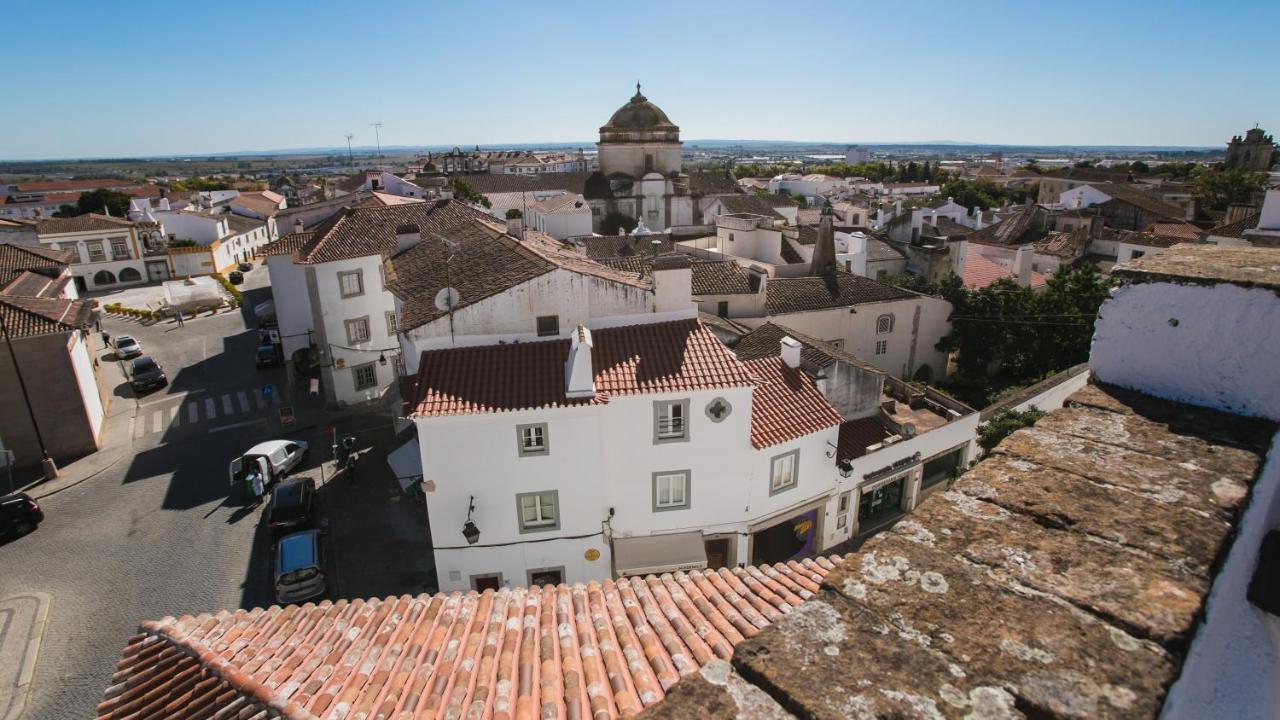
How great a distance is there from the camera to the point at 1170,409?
16.1 feet

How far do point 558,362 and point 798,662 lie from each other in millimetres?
15814

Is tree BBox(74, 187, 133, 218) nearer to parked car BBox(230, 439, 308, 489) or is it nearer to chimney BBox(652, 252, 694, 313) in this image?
parked car BBox(230, 439, 308, 489)

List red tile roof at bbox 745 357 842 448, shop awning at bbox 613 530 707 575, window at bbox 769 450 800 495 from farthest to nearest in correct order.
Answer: window at bbox 769 450 800 495
red tile roof at bbox 745 357 842 448
shop awning at bbox 613 530 707 575

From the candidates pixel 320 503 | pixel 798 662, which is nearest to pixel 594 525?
pixel 320 503

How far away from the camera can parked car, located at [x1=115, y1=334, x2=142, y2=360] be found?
136 feet

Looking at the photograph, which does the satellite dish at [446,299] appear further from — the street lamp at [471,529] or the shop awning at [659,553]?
the shop awning at [659,553]

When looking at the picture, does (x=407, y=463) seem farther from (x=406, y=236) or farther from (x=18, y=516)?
(x=18, y=516)

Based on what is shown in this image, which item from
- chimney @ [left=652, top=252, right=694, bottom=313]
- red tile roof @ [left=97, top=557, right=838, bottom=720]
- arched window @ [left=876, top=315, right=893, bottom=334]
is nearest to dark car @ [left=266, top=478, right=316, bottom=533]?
A: chimney @ [left=652, top=252, right=694, bottom=313]

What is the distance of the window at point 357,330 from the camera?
1256 inches

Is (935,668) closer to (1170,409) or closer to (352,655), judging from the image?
(1170,409)

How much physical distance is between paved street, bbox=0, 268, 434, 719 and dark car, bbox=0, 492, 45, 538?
15.9 inches

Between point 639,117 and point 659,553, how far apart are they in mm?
65869

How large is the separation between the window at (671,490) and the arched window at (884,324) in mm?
20678

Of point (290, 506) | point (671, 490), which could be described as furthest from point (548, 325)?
point (290, 506)
